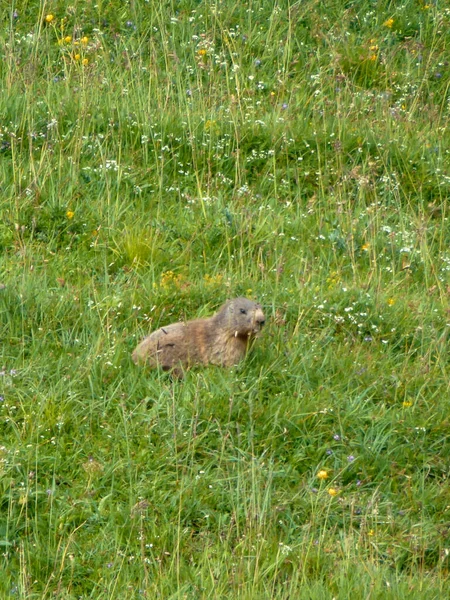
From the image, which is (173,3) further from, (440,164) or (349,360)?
(349,360)

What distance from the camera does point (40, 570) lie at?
4.80 meters

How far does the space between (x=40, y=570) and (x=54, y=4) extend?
5.94m

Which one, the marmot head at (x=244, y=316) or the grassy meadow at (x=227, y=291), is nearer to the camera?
the grassy meadow at (x=227, y=291)

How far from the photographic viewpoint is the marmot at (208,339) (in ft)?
20.3

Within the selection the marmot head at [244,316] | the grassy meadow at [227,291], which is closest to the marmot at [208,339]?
the marmot head at [244,316]

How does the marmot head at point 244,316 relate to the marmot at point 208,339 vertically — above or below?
above

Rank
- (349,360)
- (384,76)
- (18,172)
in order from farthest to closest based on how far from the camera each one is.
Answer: (384,76)
(18,172)
(349,360)

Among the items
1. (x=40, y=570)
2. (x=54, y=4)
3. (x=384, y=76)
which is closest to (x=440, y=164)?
(x=384, y=76)

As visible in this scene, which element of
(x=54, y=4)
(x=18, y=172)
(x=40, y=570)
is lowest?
(x=40, y=570)

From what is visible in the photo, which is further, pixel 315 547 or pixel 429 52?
pixel 429 52

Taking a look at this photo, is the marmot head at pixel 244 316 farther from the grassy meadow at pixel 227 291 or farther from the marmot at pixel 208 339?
the grassy meadow at pixel 227 291

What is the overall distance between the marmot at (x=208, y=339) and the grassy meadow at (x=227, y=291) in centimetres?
12

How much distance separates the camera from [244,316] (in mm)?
6270

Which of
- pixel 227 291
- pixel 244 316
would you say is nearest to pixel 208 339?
pixel 244 316
